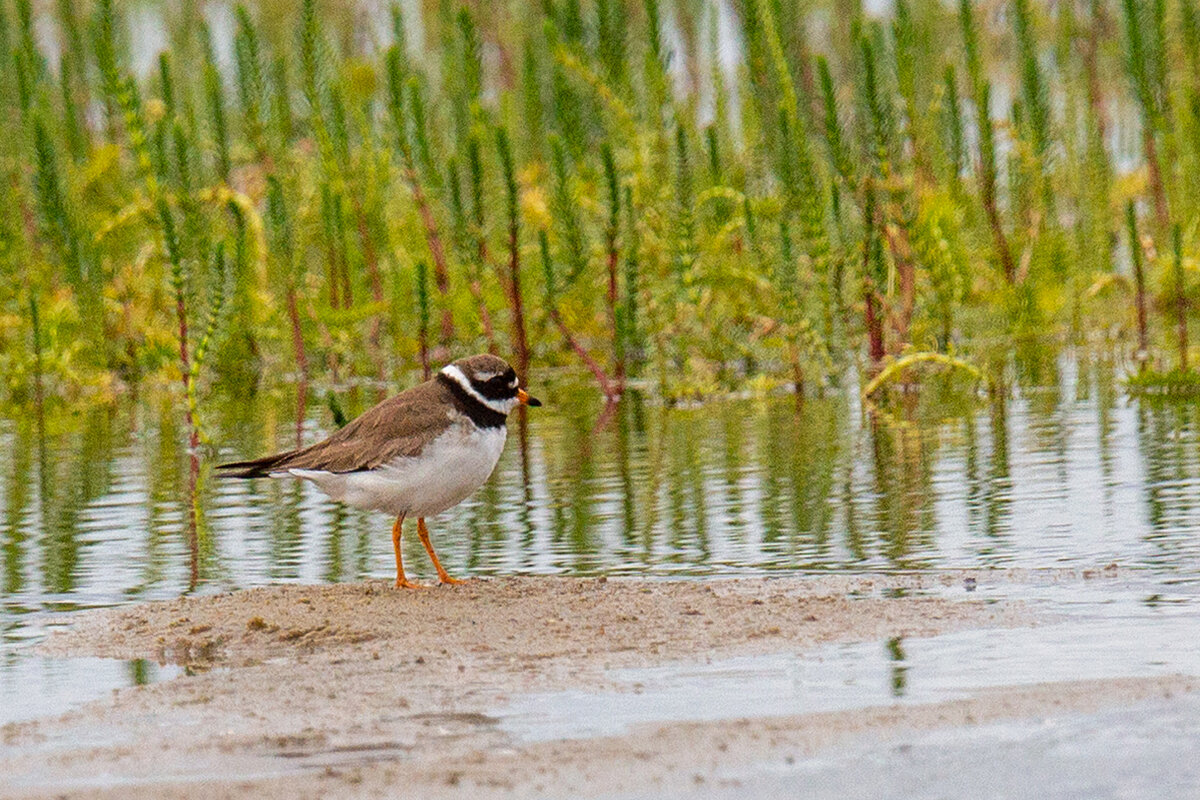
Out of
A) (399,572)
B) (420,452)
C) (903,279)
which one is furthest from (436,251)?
(399,572)

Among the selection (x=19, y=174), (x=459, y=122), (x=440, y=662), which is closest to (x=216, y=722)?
(x=440, y=662)

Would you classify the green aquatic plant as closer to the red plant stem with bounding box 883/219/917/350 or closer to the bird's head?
the red plant stem with bounding box 883/219/917/350

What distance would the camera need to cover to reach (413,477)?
6.45m

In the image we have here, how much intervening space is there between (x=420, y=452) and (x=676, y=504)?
1.50 meters

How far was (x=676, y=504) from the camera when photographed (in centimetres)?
764

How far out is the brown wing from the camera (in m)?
6.50

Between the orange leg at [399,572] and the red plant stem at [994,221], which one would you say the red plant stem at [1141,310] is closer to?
the red plant stem at [994,221]

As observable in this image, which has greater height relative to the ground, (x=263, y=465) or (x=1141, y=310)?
(x=1141, y=310)

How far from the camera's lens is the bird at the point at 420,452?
646 centimetres

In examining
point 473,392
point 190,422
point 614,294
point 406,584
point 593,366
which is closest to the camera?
point 406,584

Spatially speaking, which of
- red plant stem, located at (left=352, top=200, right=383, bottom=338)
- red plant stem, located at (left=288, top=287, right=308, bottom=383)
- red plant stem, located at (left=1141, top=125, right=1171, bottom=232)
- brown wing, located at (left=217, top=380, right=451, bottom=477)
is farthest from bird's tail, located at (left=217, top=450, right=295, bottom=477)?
red plant stem, located at (left=1141, top=125, right=1171, bottom=232)

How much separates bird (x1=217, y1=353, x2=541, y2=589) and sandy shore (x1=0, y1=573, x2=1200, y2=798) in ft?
1.21

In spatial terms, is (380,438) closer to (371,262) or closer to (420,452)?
(420,452)

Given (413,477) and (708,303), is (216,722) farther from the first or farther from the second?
(708,303)
